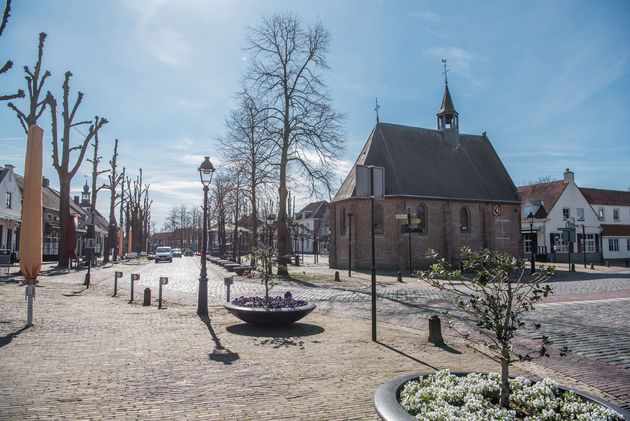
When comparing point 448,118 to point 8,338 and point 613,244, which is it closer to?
point 613,244

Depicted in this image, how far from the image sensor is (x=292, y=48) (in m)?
25.0

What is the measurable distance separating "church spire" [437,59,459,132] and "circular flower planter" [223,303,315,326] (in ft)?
107

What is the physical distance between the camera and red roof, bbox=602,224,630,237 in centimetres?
4672

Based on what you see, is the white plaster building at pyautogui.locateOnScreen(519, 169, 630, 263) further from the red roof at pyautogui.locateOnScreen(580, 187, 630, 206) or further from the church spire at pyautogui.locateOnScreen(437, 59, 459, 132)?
the church spire at pyautogui.locateOnScreen(437, 59, 459, 132)

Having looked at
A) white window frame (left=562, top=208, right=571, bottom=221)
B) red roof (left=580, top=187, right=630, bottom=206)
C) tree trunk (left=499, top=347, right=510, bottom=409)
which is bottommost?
tree trunk (left=499, top=347, right=510, bottom=409)

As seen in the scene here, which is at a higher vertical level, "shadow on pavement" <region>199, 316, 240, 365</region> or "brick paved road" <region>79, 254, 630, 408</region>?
"shadow on pavement" <region>199, 316, 240, 365</region>

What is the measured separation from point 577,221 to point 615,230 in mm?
6008

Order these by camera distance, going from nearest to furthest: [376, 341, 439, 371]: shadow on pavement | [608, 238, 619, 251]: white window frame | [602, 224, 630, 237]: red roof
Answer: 1. [376, 341, 439, 371]: shadow on pavement
2. [602, 224, 630, 237]: red roof
3. [608, 238, 619, 251]: white window frame

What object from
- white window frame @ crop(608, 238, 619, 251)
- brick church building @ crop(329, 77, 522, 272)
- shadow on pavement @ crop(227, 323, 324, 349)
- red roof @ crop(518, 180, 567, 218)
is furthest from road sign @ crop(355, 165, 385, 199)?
white window frame @ crop(608, 238, 619, 251)

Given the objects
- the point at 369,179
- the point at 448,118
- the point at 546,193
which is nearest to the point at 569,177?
the point at 546,193

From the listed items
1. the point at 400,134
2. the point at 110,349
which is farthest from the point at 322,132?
the point at 110,349

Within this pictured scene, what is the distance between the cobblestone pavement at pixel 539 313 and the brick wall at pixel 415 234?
8.82 meters

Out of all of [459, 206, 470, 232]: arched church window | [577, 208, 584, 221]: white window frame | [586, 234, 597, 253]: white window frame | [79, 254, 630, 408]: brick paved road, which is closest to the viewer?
[79, 254, 630, 408]: brick paved road

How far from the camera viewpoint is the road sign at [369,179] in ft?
29.0
